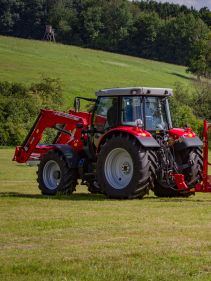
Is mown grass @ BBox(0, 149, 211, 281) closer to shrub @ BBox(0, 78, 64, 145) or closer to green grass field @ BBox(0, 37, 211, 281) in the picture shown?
green grass field @ BBox(0, 37, 211, 281)

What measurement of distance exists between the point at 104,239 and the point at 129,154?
570 cm

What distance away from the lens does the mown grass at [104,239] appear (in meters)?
7.86

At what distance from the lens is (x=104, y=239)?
32.4 ft

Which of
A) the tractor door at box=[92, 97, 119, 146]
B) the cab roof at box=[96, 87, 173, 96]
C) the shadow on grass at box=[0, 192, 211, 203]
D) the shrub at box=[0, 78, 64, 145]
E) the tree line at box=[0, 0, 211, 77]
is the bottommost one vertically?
the shadow on grass at box=[0, 192, 211, 203]

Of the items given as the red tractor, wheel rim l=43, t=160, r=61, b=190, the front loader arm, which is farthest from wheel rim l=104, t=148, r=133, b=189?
the front loader arm

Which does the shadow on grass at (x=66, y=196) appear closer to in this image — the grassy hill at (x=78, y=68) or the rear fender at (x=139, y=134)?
the rear fender at (x=139, y=134)

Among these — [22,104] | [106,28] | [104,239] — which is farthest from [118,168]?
[106,28]

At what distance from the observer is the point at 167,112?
662 inches

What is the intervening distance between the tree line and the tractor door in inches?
3832

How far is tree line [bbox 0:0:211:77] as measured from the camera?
11712cm

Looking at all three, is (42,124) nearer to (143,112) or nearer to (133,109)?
(133,109)

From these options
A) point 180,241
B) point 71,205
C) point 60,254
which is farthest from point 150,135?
point 60,254

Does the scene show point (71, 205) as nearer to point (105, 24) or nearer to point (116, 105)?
point (116, 105)

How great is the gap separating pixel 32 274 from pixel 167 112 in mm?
9453
